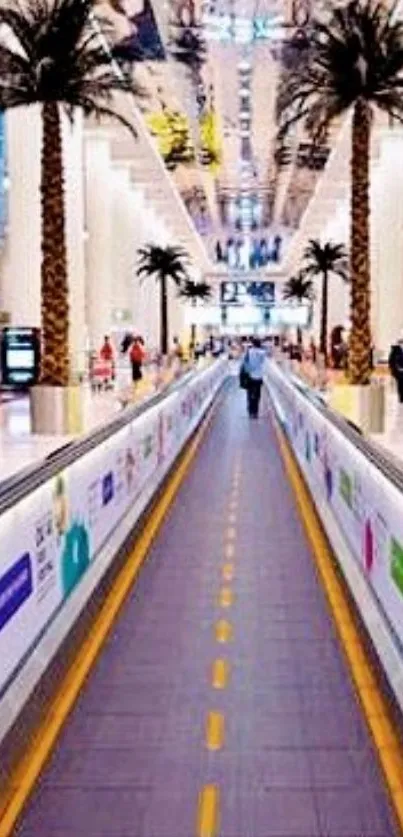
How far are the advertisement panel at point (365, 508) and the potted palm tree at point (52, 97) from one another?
330 inches

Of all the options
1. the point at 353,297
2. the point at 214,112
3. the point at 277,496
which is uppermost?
the point at 214,112

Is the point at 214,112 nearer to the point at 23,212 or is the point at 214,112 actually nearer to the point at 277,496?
the point at 23,212

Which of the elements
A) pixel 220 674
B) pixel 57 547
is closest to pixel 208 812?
pixel 220 674

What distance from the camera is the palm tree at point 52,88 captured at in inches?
915

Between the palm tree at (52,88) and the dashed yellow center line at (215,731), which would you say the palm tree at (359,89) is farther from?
the dashed yellow center line at (215,731)

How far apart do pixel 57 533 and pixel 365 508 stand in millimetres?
2195

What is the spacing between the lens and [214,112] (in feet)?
159

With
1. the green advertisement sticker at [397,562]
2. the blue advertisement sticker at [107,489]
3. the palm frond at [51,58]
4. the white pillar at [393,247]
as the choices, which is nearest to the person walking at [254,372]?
the palm frond at [51,58]


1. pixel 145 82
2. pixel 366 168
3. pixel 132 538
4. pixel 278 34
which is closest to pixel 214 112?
pixel 145 82

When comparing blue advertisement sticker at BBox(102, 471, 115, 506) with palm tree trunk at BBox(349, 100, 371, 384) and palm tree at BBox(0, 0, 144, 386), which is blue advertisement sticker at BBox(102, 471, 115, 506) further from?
palm tree trunk at BBox(349, 100, 371, 384)

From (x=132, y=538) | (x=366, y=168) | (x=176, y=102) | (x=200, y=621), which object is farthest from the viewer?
(x=176, y=102)

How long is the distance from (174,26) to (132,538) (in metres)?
24.5

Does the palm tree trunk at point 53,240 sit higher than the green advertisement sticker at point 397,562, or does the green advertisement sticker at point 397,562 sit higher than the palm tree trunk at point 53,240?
the palm tree trunk at point 53,240

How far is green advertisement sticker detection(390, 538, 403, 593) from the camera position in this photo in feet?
23.5
